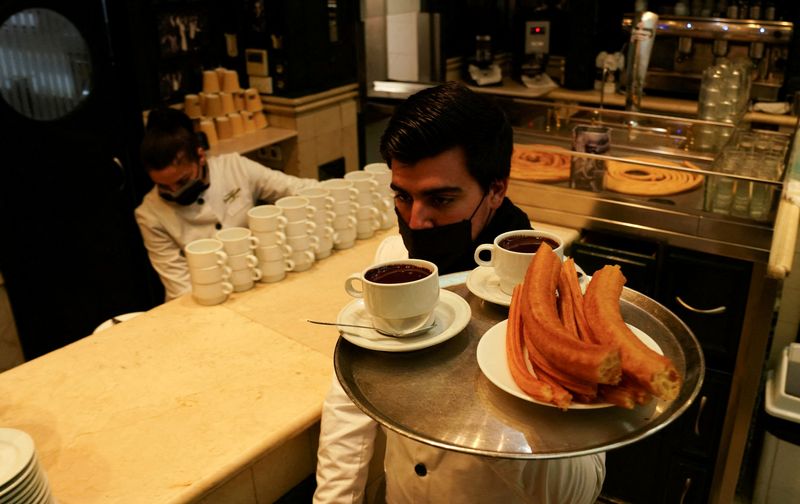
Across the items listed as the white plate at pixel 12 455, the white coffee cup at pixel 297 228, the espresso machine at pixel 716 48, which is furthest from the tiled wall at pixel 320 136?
the white plate at pixel 12 455

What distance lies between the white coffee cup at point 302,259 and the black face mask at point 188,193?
0.80 metres

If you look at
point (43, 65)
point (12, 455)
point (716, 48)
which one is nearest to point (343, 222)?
point (12, 455)

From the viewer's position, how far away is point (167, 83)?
13.2 ft

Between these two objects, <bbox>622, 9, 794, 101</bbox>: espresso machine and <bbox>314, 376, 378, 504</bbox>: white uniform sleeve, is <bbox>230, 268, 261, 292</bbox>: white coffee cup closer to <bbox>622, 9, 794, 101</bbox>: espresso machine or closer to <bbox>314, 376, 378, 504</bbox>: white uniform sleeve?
<bbox>314, 376, 378, 504</bbox>: white uniform sleeve

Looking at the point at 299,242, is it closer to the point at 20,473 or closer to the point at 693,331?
the point at 20,473

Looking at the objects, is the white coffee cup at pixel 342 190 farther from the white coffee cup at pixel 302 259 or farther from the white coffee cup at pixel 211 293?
the white coffee cup at pixel 211 293

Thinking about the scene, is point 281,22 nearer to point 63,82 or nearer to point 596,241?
point 63,82

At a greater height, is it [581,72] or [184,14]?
[184,14]

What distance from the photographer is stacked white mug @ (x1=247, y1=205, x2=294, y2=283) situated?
2.01 meters

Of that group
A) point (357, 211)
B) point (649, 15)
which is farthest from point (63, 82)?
point (649, 15)

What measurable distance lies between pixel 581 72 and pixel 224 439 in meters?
4.01

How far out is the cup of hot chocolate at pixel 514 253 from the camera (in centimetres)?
114

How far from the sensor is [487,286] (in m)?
1.21

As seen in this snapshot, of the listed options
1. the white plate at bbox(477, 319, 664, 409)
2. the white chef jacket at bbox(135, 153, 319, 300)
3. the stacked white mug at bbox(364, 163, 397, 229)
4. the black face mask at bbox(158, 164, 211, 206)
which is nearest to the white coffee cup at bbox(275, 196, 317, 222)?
the stacked white mug at bbox(364, 163, 397, 229)
